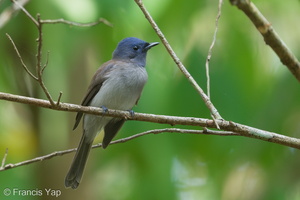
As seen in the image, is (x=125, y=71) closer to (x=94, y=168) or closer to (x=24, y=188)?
(x=94, y=168)

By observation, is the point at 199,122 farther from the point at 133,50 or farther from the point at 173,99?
the point at 133,50

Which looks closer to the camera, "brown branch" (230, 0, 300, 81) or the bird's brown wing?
"brown branch" (230, 0, 300, 81)

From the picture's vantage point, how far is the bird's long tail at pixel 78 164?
14.4 ft

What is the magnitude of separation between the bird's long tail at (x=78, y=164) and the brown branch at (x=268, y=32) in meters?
2.84

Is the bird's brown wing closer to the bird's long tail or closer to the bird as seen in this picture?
the bird

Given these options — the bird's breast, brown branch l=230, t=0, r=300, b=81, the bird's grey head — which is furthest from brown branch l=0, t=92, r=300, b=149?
the bird's grey head

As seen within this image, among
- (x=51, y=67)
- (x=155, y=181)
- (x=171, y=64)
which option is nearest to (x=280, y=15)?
(x=171, y=64)

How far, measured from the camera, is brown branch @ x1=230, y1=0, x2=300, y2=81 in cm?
177

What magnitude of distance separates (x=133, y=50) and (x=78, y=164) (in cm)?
128

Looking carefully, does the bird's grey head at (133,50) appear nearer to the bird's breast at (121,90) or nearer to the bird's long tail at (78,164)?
the bird's breast at (121,90)

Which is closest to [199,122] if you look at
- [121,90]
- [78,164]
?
[121,90]

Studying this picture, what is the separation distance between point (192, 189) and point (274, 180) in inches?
46.3

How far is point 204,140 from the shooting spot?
4.36 meters

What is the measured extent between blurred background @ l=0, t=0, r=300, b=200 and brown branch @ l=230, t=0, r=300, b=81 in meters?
2.07
